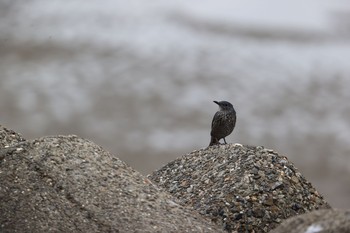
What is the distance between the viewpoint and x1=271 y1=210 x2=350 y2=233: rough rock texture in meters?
5.15

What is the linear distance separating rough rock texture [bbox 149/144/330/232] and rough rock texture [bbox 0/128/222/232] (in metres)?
0.37

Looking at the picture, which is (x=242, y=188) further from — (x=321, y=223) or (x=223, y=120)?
(x=321, y=223)

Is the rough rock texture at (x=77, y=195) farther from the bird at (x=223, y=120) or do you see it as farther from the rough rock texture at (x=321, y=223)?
the bird at (x=223, y=120)

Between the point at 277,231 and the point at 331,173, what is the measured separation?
31.2 ft

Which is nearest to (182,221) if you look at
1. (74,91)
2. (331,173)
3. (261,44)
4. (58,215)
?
(58,215)

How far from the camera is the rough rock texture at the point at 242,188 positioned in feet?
23.0

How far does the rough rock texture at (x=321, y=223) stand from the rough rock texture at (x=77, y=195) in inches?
42.1

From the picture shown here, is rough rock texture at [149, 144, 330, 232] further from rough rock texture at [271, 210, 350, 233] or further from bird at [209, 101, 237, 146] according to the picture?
rough rock texture at [271, 210, 350, 233]

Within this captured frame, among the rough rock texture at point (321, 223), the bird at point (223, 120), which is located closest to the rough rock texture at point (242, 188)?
the bird at point (223, 120)

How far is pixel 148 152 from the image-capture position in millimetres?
15594

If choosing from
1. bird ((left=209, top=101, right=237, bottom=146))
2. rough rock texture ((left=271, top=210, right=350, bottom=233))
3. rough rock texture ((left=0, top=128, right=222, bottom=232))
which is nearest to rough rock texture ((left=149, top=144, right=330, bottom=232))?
rough rock texture ((left=0, top=128, right=222, bottom=232))

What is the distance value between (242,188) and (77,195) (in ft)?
5.27

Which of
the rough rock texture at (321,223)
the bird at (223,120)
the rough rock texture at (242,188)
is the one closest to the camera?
the rough rock texture at (321,223)

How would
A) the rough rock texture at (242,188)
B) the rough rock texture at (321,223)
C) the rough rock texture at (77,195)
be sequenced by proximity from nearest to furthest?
the rough rock texture at (321,223)
the rough rock texture at (77,195)
the rough rock texture at (242,188)
